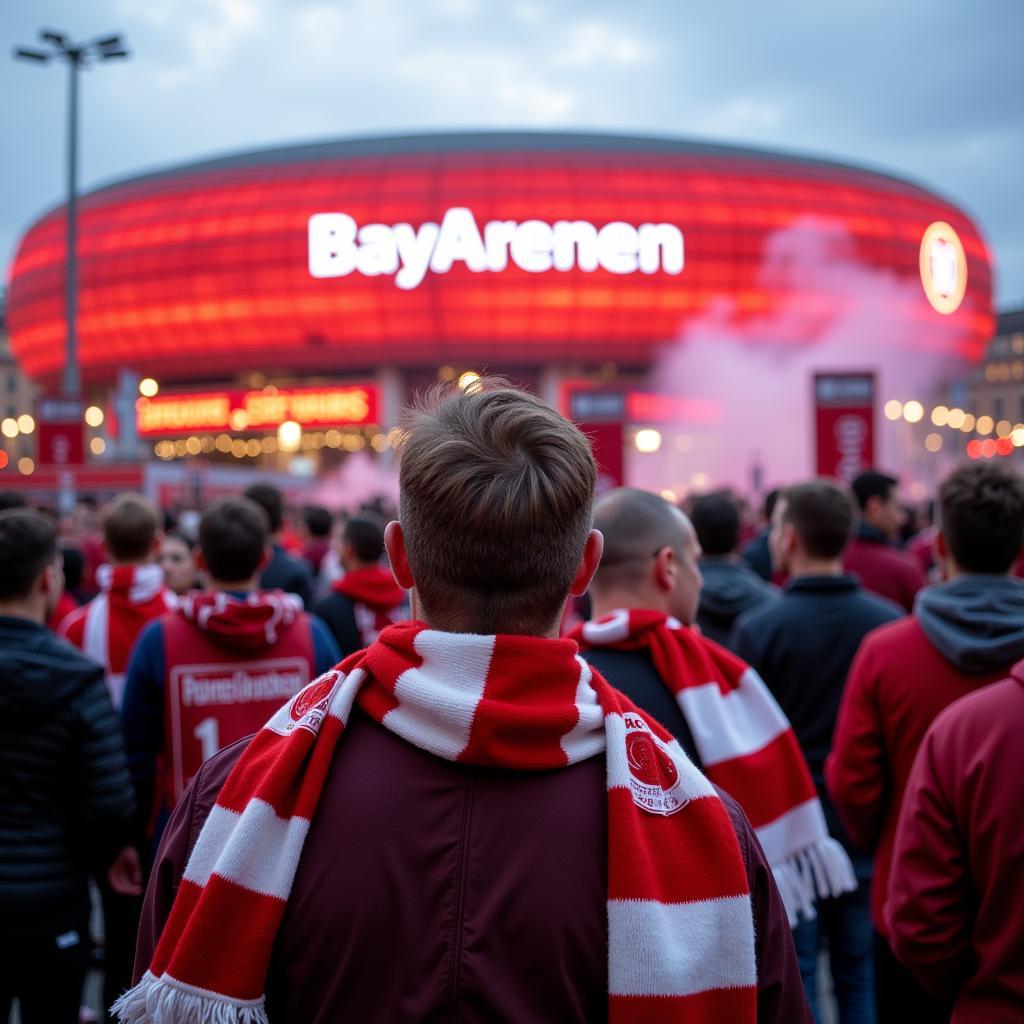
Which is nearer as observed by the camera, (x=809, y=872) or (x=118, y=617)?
(x=809, y=872)

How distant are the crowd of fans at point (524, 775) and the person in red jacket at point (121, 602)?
897 mm

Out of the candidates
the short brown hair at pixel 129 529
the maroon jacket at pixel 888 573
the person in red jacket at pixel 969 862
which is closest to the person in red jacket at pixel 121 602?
the short brown hair at pixel 129 529

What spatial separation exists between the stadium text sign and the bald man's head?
39976 millimetres

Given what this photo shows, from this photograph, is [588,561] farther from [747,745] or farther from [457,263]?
[457,263]

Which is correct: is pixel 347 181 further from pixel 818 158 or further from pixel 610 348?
pixel 818 158

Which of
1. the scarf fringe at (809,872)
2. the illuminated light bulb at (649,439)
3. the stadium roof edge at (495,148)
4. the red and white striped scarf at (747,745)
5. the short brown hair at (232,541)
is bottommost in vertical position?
the scarf fringe at (809,872)

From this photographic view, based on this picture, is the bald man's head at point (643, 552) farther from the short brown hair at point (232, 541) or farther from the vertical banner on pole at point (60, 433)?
the vertical banner on pole at point (60, 433)

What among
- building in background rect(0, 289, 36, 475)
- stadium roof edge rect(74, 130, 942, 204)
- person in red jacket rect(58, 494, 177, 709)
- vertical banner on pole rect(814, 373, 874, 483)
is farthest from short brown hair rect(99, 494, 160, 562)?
building in background rect(0, 289, 36, 475)

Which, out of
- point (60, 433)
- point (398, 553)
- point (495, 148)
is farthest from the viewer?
point (495, 148)

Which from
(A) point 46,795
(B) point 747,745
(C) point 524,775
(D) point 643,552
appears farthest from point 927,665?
(A) point 46,795

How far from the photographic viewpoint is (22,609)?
10.4 feet

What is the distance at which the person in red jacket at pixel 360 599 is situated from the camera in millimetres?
5582

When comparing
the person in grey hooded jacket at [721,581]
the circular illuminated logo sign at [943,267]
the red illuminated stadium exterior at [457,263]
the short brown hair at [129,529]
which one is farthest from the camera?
the circular illuminated logo sign at [943,267]

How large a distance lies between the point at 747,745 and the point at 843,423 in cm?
790
